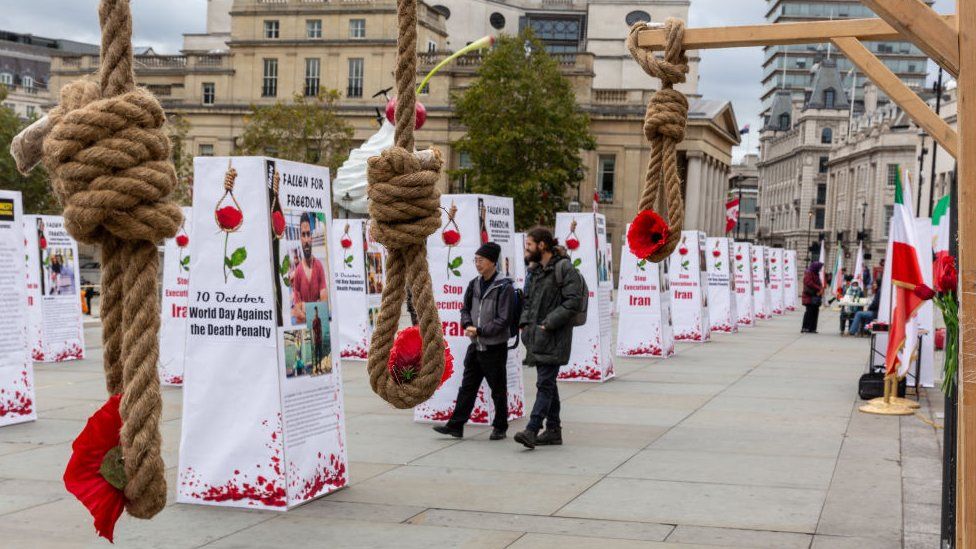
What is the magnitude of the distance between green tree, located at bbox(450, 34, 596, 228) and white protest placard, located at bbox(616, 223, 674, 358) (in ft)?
135

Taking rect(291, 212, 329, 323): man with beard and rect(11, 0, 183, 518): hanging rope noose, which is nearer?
rect(11, 0, 183, 518): hanging rope noose

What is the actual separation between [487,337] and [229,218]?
3.73 m

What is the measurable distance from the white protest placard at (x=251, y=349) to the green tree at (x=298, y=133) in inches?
2141

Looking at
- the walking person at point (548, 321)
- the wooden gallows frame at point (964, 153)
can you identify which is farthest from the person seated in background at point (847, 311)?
the wooden gallows frame at point (964, 153)

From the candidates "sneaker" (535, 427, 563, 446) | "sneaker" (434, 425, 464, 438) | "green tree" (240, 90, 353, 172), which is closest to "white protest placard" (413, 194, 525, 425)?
"sneaker" (434, 425, 464, 438)

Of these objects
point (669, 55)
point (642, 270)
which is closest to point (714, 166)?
point (642, 270)

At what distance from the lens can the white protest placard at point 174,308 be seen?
15.6 meters

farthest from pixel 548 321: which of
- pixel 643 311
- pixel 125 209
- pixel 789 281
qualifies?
pixel 789 281

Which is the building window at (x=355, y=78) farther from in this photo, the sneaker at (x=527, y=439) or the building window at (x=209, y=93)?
the sneaker at (x=527, y=439)

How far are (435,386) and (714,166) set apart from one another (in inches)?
3811

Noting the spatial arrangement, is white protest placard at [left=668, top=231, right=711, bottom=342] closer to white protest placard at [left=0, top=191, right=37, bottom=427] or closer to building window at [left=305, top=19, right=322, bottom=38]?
white protest placard at [left=0, top=191, right=37, bottom=427]

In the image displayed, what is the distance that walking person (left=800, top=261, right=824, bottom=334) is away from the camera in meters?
31.4

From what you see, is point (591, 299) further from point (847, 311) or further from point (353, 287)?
point (847, 311)

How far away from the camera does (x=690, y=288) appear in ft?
87.8
